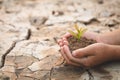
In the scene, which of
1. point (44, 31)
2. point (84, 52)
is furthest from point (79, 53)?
point (44, 31)

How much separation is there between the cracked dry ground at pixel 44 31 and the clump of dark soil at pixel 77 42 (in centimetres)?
15

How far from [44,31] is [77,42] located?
0.63m

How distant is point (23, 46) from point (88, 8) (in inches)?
44.4

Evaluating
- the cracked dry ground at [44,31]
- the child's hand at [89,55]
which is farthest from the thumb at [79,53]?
the cracked dry ground at [44,31]

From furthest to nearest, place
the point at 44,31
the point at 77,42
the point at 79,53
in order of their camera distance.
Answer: the point at 44,31 → the point at 77,42 → the point at 79,53

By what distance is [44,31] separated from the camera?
7.62 feet

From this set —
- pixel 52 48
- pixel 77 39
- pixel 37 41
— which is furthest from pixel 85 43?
pixel 37 41

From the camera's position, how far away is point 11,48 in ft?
6.45

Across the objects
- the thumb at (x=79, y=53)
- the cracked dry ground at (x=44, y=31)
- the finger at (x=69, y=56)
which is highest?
the thumb at (x=79, y=53)

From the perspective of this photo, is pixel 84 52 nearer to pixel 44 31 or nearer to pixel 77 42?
pixel 77 42

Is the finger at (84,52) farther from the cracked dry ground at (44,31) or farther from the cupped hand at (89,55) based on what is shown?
the cracked dry ground at (44,31)

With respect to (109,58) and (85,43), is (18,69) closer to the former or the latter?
→ (85,43)

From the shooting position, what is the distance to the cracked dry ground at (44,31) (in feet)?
5.36

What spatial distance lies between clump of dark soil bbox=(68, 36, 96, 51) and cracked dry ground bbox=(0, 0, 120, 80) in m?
0.15
